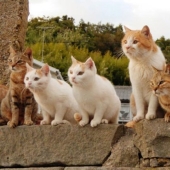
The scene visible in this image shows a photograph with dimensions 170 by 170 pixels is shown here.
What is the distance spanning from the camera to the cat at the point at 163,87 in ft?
14.1

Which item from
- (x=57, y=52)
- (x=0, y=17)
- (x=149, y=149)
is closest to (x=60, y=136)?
(x=149, y=149)

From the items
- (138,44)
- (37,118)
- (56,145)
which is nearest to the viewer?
(138,44)

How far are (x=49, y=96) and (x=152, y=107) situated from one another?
980mm

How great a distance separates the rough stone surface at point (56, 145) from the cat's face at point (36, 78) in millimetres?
374

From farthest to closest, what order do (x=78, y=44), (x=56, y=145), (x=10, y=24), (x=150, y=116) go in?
(x=78, y=44) → (x=10, y=24) → (x=56, y=145) → (x=150, y=116)

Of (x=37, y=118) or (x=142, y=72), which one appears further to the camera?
(x=37, y=118)

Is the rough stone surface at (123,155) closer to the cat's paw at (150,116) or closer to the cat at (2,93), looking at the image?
the cat's paw at (150,116)

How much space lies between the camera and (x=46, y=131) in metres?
4.83

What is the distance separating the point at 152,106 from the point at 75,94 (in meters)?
0.69

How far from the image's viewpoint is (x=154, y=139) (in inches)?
173

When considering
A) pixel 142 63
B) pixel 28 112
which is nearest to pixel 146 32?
pixel 142 63

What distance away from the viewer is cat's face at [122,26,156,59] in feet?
A: 15.1

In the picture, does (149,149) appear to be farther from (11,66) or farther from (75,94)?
(11,66)

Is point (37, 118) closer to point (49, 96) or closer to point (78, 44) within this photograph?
point (49, 96)
